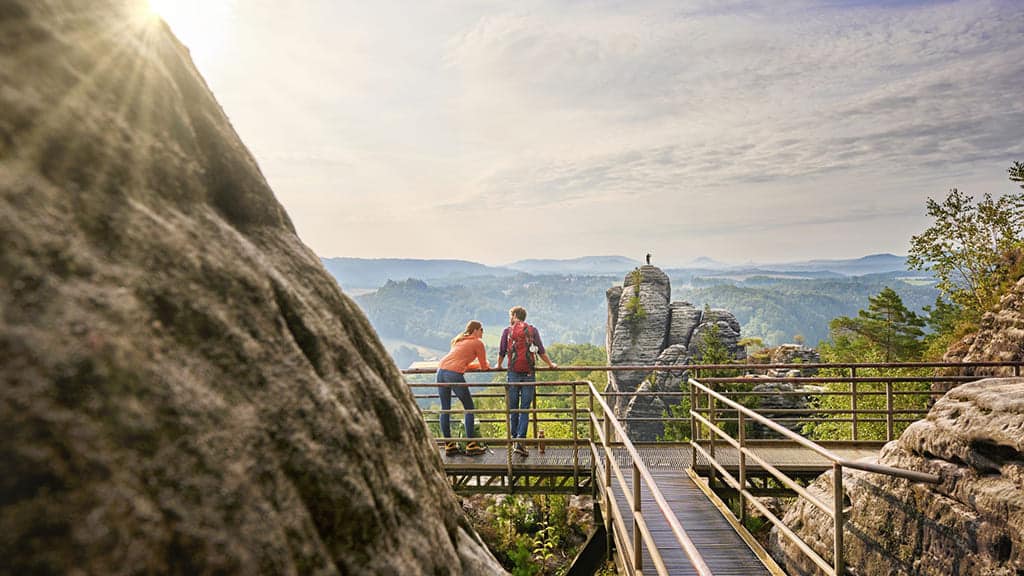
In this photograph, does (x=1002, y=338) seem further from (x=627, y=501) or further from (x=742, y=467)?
(x=627, y=501)

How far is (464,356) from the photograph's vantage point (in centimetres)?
706

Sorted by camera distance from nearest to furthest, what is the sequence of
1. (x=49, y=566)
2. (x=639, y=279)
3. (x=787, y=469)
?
(x=49, y=566) → (x=787, y=469) → (x=639, y=279)

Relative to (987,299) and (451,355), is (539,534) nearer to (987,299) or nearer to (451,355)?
(451,355)

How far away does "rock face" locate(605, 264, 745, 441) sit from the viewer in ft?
128

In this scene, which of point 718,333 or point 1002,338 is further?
point 718,333

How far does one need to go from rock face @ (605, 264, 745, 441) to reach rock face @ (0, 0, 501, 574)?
123ft

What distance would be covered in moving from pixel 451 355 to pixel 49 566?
5985 millimetres

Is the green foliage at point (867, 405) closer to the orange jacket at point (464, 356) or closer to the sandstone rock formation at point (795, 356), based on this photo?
the sandstone rock formation at point (795, 356)

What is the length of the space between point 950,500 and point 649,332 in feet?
130

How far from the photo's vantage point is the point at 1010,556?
3.55 m

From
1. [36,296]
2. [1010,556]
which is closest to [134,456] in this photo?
[36,296]

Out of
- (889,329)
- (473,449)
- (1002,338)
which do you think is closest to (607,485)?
(473,449)

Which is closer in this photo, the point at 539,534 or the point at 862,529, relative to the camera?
the point at 862,529

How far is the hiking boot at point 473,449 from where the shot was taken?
7.80 metres
